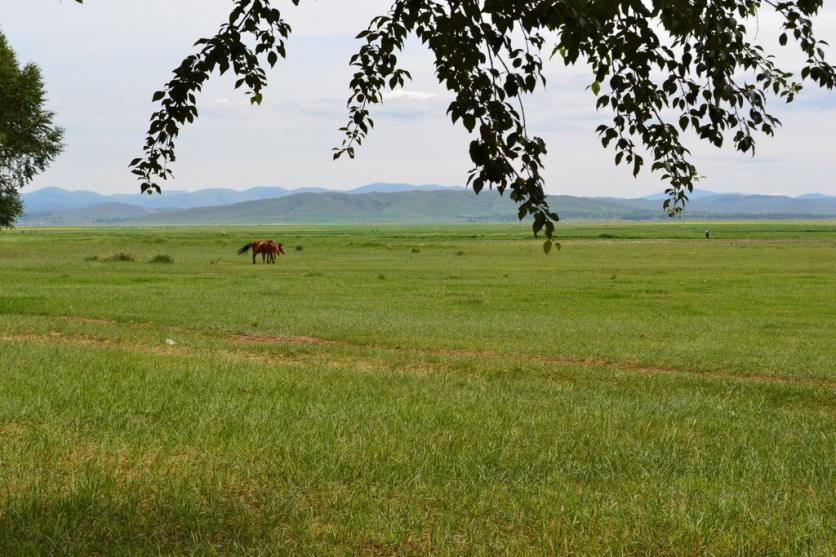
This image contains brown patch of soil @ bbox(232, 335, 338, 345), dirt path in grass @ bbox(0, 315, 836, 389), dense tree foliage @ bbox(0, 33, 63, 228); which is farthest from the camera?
dense tree foliage @ bbox(0, 33, 63, 228)

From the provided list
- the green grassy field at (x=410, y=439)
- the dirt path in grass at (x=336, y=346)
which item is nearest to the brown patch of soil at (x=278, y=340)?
the dirt path in grass at (x=336, y=346)

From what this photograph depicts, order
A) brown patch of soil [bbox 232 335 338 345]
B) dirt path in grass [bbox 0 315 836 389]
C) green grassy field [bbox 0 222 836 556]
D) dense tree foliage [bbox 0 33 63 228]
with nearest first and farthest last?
green grassy field [bbox 0 222 836 556] < dirt path in grass [bbox 0 315 836 389] < brown patch of soil [bbox 232 335 338 345] < dense tree foliage [bbox 0 33 63 228]

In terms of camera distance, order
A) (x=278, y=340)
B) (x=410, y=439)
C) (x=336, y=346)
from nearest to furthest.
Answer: (x=410, y=439) < (x=336, y=346) < (x=278, y=340)

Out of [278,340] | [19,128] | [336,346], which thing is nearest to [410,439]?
[336,346]

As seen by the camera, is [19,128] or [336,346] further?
[19,128]

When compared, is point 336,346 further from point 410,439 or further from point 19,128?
point 19,128

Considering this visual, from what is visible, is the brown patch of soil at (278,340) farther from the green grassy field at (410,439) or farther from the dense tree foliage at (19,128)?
the dense tree foliage at (19,128)

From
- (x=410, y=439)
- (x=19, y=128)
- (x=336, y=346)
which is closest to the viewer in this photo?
(x=410, y=439)

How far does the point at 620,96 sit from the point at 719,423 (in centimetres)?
557

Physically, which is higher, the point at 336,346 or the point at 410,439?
the point at 410,439

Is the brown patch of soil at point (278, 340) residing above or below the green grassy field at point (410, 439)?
below

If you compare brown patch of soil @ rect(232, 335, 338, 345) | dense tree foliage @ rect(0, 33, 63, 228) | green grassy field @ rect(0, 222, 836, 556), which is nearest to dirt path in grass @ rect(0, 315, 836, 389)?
→ brown patch of soil @ rect(232, 335, 338, 345)

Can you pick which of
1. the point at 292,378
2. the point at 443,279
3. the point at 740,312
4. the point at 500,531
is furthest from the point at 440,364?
the point at 443,279

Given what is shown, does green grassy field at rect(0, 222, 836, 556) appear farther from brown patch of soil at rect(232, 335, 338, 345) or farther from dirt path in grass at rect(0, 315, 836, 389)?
brown patch of soil at rect(232, 335, 338, 345)
